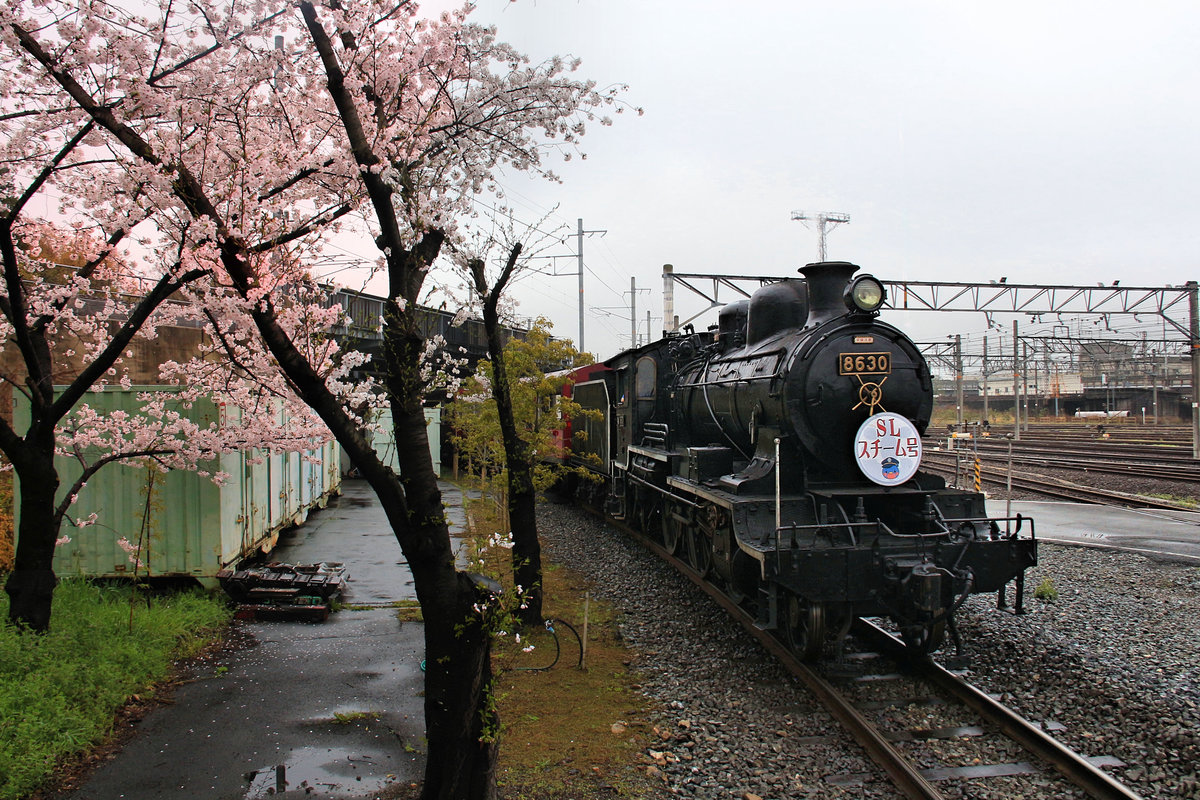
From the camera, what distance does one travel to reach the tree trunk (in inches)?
233

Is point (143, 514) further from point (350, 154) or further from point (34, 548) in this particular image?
point (350, 154)

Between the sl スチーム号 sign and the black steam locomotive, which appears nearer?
the black steam locomotive

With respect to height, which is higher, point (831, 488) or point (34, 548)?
point (831, 488)

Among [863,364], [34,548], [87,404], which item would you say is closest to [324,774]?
[34,548]

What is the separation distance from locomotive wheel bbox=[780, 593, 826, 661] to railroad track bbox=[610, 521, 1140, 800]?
0.11 m

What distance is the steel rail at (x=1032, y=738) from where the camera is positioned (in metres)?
4.31

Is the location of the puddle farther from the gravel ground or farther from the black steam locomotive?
the black steam locomotive

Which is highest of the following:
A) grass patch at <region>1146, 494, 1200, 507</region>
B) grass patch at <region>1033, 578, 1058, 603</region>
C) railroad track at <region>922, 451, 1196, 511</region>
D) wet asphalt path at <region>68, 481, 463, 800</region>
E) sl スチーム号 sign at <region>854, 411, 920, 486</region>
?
sl スチーム号 sign at <region>854, 411, 920, 486</region>

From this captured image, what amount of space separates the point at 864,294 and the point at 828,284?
19.6 inches

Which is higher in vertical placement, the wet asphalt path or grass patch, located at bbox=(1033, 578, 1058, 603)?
grass patch, located at bbox=(1033, 578, 1058, 603)

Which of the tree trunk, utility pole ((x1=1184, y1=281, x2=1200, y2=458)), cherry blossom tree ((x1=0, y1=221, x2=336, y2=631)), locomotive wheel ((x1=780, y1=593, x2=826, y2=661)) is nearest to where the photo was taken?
cherry blossom tree ((x1=0, y1=221, x2=336, y2=631))

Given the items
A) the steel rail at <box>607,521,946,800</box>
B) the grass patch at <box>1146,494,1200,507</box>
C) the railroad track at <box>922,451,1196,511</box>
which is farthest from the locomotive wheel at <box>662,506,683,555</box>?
the grass patch at <box>1146,494,1200,507</box>

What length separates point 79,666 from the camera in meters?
5.63

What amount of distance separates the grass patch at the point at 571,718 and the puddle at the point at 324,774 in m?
0.76
